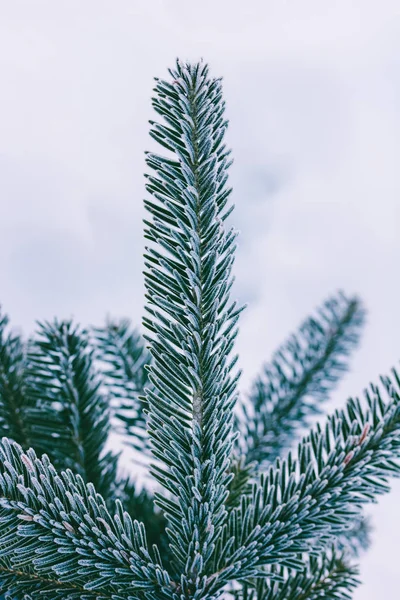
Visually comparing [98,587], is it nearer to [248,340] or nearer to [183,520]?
[183,520]

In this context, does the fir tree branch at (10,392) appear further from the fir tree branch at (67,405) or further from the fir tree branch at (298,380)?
the fir tree branch at (298,380)

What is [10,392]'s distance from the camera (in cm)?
47

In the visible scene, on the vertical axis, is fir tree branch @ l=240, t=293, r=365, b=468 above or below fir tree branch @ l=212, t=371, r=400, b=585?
above

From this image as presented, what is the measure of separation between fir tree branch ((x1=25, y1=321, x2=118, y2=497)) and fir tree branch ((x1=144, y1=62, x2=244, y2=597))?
143 millimetres

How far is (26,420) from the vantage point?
450 mm

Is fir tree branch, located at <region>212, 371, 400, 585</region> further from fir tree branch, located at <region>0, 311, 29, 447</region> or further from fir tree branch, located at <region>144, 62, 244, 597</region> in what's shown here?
fir tree branch, located at <region>0, 311, 29, 447</region>

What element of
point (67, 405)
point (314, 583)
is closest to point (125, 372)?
point (67, 405)

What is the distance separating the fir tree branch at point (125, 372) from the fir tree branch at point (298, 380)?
0.37ft

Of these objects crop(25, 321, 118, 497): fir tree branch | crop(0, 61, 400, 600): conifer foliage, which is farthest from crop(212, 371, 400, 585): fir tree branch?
crop(25, 321, 118, 497): fir tree branch

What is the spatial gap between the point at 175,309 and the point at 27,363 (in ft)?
0.70

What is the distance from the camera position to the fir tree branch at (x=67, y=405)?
0.45m

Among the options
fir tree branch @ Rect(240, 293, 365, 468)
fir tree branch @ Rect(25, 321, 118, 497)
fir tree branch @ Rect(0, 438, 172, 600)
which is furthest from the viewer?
fir tree branch @ Rect(240, 293, 365, 468)

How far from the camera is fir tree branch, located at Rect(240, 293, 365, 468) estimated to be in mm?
592

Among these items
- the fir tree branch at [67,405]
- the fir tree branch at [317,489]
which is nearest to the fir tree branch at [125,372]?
the fir tree branch at [67,405]
